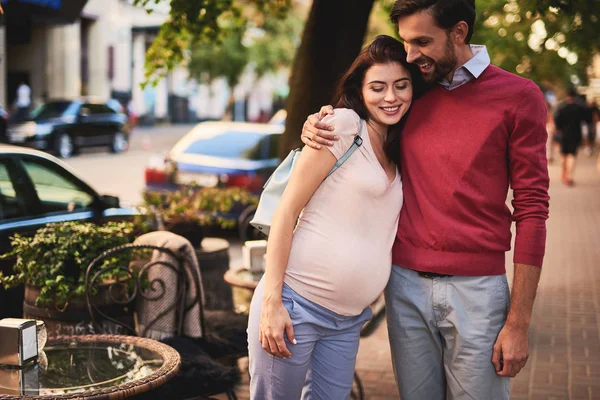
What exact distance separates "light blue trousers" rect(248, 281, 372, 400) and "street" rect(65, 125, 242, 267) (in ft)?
23.7

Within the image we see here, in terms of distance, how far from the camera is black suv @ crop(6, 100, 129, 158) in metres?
24.2

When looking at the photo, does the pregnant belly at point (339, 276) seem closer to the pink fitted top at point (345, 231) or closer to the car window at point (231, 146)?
the pink fitted top at point (345, 231)

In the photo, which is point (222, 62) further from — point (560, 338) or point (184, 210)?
point (560, 338)

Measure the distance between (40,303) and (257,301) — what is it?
2.35 metres

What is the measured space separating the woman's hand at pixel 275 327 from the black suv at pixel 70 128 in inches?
857

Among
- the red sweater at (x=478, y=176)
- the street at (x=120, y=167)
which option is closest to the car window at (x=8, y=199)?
the red sweater at (x=478, y=176)

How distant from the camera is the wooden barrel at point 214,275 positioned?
682 cm

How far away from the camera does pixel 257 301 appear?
2.96 m

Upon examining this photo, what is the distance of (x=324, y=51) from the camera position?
7.14m

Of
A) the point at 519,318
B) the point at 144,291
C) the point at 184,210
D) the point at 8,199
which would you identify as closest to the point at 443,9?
the point at 519,318

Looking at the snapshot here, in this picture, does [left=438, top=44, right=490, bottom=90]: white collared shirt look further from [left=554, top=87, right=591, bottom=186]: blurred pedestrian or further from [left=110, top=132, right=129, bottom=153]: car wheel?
[left=110, top=132, right=129, bottom=153]: car wheel

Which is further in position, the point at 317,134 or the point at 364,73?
the point at 364,73

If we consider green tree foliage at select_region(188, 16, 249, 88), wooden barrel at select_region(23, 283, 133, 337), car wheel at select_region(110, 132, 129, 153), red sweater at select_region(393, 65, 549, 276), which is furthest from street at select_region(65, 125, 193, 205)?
red sweater at select_region(393, 65, 549, 276)

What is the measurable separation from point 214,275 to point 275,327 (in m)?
4.08
